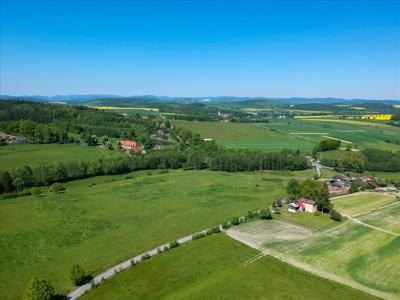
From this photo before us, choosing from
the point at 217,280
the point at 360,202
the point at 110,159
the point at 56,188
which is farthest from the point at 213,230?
the point at 110,159

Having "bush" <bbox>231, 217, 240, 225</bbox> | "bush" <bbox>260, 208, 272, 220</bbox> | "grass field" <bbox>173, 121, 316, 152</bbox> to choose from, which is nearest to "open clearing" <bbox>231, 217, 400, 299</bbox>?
"bush" <bbox>231, 217, 240, 225</bbox>

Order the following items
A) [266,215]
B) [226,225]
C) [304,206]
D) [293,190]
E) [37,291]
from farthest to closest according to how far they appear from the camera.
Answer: [293,190] < [304,206] < [266,215] < [226,225] < [37,291]

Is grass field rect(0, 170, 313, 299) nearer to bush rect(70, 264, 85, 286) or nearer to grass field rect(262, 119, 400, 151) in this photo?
bush rect(70, 264, 85, 286)

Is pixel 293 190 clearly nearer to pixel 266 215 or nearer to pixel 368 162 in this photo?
pixel 266 215

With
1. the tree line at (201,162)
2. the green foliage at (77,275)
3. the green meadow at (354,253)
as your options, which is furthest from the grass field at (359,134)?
the green foliage at (77,275)

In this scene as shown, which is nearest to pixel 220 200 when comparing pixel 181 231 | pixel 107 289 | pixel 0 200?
pixel 181 231

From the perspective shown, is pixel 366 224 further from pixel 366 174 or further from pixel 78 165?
pixel 78 165

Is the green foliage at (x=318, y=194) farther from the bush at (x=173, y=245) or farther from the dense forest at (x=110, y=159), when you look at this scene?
the dense forest at (x=110, y=159)
